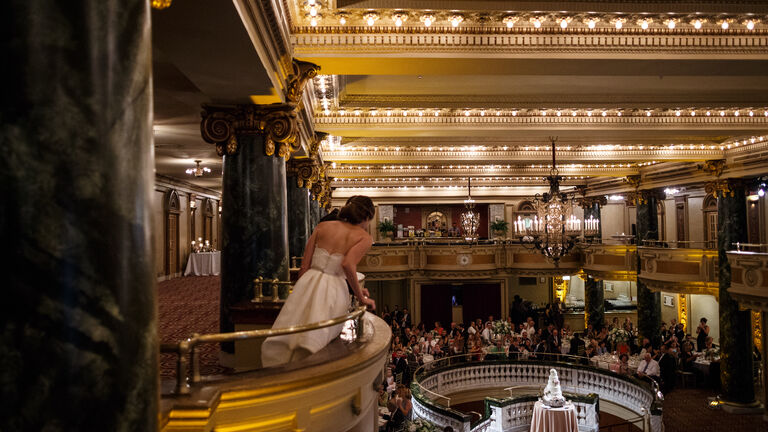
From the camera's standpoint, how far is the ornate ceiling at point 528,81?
5516 mm

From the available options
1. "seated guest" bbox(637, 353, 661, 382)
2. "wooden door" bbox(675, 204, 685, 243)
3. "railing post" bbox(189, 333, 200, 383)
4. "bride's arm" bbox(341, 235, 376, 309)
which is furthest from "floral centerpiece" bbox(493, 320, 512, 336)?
"railing post" bbox(189, 333, 200, 383)

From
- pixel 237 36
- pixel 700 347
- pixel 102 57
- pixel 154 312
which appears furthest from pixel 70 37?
pixel 700 347

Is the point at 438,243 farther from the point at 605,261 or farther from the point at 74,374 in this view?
the point at 74,374

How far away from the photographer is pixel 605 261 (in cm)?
1900

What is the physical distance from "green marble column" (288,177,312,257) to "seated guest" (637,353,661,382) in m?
8.84

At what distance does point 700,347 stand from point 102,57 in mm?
19555

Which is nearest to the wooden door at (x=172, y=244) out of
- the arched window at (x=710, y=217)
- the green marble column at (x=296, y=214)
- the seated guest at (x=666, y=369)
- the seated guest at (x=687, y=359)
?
the green marble column at (x=296, y=214)

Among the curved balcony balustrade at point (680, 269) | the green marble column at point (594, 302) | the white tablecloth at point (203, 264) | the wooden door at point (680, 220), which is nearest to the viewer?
the curved balcony balustrade at point (680, 269)

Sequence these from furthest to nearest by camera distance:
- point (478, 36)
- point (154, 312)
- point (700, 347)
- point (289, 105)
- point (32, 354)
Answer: point (700, 347) → point (478, 36) → point (289, 105) → point (154, 312) → point (32, 354)

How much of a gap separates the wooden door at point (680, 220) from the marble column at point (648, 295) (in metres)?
4.82

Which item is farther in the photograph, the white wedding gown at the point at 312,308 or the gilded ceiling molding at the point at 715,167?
the gilded ceiling molding at the point at 715,167

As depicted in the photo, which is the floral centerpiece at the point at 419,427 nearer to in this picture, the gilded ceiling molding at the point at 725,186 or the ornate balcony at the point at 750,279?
the ornate balcony at the point at 750,279

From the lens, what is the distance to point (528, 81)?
28.6ft

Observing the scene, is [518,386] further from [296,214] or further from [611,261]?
[296,214]
